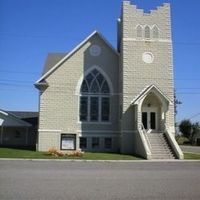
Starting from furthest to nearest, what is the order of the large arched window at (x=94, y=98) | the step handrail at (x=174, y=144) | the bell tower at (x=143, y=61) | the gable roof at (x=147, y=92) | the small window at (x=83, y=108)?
1. the large arched window at (x=94, y=98)
2. the small window at (x=83, y=108)
3. the bell tower at (x=143, y=61)
4. the gable roof at (x=147, y=92)
5. the step handrail at (x=174, y=144)

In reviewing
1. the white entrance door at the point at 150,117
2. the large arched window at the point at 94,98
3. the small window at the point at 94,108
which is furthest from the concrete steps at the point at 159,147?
the small window at the point at 94,108

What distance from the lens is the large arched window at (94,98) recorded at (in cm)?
3969

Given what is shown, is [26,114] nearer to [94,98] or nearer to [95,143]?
[94,98]

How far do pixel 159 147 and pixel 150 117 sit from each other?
512 cm

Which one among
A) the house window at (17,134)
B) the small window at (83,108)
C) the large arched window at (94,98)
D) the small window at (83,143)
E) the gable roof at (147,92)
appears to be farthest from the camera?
the house window at (17,134)

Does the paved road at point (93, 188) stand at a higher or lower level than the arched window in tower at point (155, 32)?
lower

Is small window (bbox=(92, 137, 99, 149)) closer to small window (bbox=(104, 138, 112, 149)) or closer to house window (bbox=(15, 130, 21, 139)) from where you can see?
small window (bbox=(104, 138, 112, 149))

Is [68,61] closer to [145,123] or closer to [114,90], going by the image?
[114,90]

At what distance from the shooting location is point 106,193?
12.0 m

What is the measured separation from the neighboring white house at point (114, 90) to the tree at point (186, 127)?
5667cm

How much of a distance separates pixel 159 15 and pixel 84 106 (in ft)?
37.6

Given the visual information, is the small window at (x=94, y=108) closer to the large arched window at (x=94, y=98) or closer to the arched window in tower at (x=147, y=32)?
the large arched window at (x=94, y=98)

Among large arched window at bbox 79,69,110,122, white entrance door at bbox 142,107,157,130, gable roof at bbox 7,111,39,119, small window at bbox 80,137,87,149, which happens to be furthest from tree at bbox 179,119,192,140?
small window at bbox 80,137,87,149

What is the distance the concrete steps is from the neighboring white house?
0.20 m
